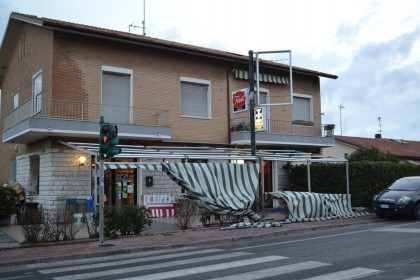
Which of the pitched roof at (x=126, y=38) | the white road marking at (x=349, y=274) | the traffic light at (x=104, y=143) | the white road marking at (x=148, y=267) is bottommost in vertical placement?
the white road marking at (x=148, y=267)

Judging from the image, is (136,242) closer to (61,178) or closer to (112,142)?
(112,142)

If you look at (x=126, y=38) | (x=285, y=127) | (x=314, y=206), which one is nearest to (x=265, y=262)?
(x=314, y=206)

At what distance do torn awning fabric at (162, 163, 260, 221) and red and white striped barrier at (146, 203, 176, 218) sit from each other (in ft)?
13.7

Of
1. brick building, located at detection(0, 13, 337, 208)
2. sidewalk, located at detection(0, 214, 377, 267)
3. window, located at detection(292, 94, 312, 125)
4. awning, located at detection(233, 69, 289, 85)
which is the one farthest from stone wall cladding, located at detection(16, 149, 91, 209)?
window, located at detection(292, 94, 312, 125)

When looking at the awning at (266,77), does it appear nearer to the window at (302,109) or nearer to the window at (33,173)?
the window at (302,109)

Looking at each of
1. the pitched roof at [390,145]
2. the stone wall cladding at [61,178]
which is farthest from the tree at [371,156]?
the stone wall cladding at [61,178]

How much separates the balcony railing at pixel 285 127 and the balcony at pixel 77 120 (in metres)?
4.06

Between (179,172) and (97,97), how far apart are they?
247 inches

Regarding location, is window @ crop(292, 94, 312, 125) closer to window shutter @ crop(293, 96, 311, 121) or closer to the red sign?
window shutter @ crop(293, 96, 311, 121)

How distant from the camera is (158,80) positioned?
786 inches

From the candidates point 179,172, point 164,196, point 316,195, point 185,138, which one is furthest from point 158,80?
point 316,195

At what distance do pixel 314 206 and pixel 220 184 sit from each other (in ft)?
13.3

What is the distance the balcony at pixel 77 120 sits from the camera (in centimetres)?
1641

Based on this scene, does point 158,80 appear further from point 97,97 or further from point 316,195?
point 316,195
